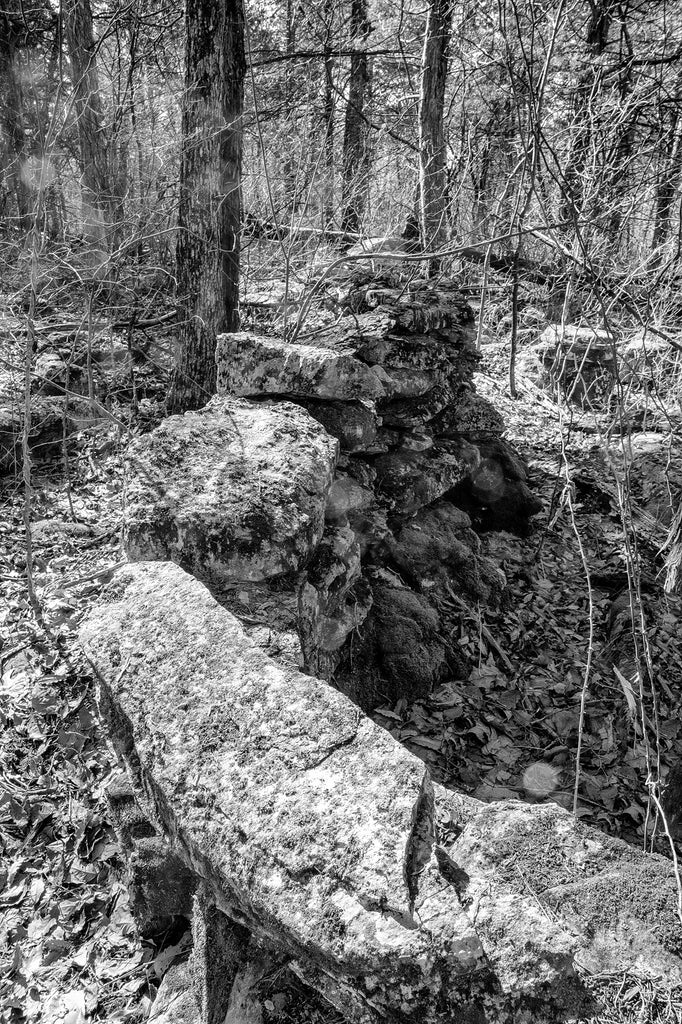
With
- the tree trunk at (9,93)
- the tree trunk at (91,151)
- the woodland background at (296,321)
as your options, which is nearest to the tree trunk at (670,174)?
the woodland background at (296,321)

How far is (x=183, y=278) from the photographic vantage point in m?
5.67

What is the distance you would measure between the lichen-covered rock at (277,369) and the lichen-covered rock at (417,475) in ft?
2.34

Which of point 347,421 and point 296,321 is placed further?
point 296,321

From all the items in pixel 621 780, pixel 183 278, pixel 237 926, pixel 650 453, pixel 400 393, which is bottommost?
pixel 621 780

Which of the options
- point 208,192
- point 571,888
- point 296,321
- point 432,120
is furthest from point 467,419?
point 432,120

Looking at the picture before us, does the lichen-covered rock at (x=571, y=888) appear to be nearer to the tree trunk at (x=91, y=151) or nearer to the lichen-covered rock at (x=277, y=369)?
the lichen-covered rock at (x=277, y=369)

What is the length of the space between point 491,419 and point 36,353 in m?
3.53

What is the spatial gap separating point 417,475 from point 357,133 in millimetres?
7335

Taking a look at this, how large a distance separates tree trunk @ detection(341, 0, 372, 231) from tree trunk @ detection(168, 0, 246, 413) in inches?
58.5

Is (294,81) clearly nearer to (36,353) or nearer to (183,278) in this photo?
(183,278)

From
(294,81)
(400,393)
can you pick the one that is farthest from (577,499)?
(294,81)

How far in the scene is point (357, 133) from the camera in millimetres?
9945

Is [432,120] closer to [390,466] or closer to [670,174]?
[670,174]

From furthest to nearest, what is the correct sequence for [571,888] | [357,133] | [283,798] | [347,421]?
[357,133]
[347,421]
[571,888]
[283,798]
